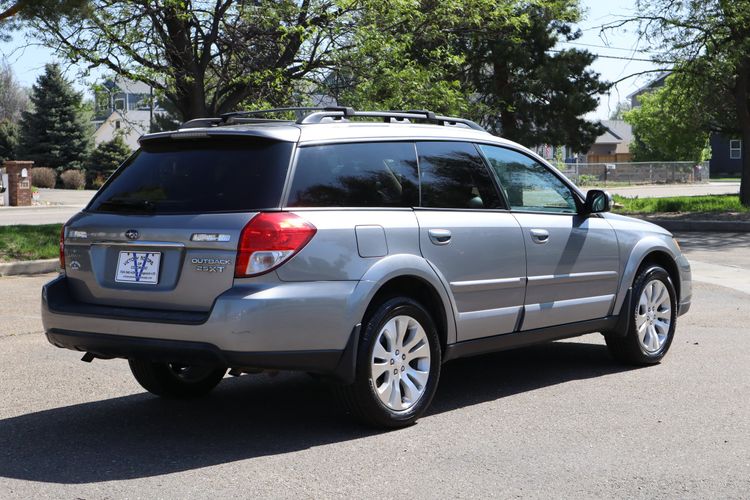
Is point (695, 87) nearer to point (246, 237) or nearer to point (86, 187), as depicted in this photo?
point (246, 237)

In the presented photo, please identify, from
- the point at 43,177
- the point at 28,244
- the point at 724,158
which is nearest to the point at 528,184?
the point at 28,244

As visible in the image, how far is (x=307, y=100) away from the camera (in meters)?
20.8

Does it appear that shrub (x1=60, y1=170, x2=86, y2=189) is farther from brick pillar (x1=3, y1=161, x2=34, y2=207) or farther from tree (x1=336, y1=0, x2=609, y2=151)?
tree (x1=336, y1=0, x2=609, y2=151)

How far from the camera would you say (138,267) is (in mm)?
Answer: 5574

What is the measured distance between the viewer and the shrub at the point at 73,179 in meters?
52.9

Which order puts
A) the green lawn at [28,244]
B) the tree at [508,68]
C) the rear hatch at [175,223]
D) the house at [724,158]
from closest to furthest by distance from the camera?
the rear hatch at [175,223] < the green lawn at [28,244] < the tree at [508,68] < the house at [724,158]

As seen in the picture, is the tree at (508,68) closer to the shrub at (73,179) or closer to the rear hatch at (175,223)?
the rear hatch at (175,223)

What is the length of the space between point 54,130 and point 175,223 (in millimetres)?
54765

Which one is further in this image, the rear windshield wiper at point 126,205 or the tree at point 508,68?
the tree at point 508,68

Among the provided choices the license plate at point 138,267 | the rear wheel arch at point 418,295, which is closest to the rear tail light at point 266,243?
the license plate at point 138,267

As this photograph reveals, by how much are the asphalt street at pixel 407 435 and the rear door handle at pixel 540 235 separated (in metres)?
1.00

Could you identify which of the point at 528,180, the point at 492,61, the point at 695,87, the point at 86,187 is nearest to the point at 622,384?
the point at 528,180

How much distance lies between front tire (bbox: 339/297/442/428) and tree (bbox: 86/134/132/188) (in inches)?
1956

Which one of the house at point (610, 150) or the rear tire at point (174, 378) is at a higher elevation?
the house at point (610, 150)
